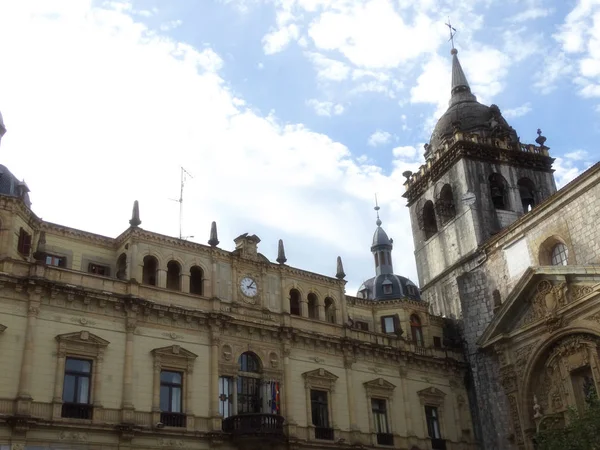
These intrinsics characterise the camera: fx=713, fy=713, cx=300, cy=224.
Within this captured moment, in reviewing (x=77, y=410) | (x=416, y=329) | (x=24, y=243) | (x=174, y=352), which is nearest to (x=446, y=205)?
(x=416, y=329)

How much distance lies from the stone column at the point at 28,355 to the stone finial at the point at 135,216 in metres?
5.66

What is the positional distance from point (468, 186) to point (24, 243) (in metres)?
26.2

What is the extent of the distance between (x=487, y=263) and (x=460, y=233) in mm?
3529

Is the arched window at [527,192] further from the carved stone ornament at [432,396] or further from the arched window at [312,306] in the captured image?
the arched window at [312,306]

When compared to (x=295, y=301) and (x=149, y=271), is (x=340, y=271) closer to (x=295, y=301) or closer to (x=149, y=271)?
(x=295, y=301)

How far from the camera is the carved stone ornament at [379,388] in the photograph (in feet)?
121

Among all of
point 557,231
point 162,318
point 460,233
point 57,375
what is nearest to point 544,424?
point 557,231

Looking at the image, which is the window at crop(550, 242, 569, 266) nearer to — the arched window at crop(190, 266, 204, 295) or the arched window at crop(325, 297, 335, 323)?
the arched window at crop(325, 297, 335, 323)

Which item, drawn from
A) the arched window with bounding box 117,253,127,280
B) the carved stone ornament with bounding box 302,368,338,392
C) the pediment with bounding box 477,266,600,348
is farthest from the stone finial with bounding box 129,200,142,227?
the pediment with bounding box 477,266,600,348

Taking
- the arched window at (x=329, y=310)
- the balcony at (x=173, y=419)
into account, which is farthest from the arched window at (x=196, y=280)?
the arched window at (x=329, y=310)

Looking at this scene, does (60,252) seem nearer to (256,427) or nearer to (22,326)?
(22,326)

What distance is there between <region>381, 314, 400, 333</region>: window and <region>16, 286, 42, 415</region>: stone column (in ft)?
67.1

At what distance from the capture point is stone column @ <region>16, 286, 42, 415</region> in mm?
26375

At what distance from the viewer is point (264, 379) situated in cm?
3372
